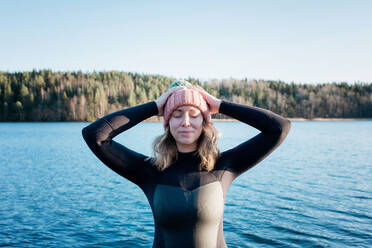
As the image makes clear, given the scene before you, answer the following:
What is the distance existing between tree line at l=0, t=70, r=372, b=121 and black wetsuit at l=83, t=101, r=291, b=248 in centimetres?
9951

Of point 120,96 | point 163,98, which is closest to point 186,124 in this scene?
point 163,98

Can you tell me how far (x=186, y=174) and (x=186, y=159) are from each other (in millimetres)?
152

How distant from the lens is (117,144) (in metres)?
2.66

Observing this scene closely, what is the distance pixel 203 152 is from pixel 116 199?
38.5ft

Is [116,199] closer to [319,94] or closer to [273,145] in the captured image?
[273,145]

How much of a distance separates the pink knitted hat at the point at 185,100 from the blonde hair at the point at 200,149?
6.7 inches

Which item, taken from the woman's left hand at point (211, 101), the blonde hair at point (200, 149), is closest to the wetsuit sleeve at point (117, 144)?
the blonde hair at point (200, 149)

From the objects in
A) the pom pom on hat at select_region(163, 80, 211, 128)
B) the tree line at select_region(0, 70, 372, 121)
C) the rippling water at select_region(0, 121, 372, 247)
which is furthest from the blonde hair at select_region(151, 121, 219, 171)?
the tree line at select_region(0, 70, 372, 121)

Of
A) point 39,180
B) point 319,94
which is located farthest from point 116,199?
point 319,94

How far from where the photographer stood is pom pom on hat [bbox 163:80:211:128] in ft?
8.20

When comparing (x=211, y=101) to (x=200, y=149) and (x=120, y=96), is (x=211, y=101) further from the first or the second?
(x=120, y=96)

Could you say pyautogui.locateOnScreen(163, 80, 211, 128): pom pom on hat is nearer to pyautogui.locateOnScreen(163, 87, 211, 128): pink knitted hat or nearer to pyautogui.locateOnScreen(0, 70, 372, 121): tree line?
pyautogui.locateOnScreen(163, 87, 211, 128): pink knitted hat

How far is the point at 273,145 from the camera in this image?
266 centimetres

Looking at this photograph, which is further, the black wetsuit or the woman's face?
the woman's face
